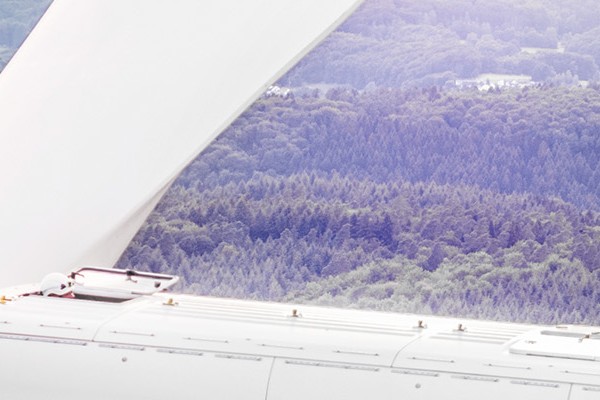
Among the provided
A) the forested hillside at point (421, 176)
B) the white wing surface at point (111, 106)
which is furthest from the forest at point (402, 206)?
the white wing surface at point (111, 106)

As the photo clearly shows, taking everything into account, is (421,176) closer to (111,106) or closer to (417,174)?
(417,174)

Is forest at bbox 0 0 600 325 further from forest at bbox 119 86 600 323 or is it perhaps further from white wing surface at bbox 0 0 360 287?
white wing surface at bbox 0 0 360 287

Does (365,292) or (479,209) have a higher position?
(479,209)

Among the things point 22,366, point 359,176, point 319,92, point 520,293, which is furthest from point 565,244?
point 22,366

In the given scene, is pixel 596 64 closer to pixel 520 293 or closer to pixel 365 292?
pixel 520 293

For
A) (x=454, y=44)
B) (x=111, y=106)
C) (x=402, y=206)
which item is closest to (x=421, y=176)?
(x=402, y=206)

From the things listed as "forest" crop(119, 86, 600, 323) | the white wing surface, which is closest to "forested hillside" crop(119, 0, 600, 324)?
"forest" crop(119, 86, 600, 323)
